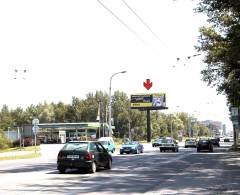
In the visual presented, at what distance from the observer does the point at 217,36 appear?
44812 mm

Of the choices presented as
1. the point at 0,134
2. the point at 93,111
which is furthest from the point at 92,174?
the point at 93,111

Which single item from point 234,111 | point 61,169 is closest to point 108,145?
point 234,111

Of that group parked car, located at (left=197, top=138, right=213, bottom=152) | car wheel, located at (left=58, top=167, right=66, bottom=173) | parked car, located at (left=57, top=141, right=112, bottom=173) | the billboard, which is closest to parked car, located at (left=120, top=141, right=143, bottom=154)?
parked car, located at (left=197, top=138, right=213, bottom=152)

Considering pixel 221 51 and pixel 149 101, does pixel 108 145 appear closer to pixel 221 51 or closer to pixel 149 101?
pixel 221 51

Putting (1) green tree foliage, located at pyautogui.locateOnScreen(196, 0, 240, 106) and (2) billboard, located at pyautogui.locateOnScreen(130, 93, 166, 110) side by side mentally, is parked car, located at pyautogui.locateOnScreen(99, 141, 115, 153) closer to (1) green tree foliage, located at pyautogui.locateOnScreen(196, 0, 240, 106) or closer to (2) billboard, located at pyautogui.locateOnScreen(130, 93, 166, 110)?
(1) green tree foliage, located at pyautogui.locateOnScreen(196, 0, 240, 106)

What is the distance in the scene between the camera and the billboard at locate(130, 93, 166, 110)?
429 feet

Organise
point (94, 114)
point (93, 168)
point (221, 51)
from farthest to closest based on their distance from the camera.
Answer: point (94, 114) → point (221, 51) → point (93, 168)

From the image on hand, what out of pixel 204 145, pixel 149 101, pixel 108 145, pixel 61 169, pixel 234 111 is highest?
pixel 149 101

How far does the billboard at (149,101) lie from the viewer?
13088cm

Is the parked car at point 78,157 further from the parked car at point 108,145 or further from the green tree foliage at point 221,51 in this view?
the parked car at point 108,145

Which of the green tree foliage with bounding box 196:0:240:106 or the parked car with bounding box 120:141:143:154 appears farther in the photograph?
the parked car with bounding box 120:141:143:154

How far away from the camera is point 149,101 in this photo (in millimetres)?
131125

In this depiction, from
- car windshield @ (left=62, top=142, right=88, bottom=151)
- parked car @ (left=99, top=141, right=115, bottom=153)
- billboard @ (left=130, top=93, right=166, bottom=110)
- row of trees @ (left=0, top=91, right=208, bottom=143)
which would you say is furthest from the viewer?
row of trees @ (left=0, top=91, right=208, bottom=143)

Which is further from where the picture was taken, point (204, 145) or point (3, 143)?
point (3, 143)
